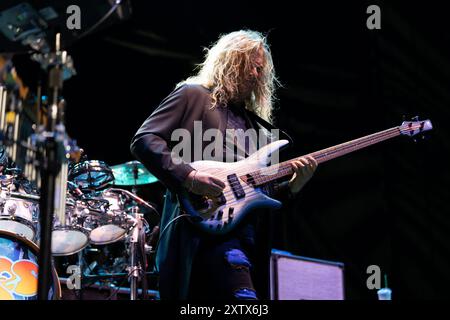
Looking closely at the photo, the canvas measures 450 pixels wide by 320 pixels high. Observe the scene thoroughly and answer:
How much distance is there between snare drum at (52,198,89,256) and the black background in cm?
133

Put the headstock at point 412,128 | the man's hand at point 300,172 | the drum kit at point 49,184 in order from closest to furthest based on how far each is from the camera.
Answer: the drum kit at point 49,184 → the man's hand at point 300,172 → the headstock at point 412,128

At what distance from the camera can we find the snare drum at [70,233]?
15.5 feet

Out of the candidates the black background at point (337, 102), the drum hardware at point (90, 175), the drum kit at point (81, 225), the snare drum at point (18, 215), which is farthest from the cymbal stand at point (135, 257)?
the black background at point (337, 102)

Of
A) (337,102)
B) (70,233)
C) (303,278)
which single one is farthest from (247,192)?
(337,102)

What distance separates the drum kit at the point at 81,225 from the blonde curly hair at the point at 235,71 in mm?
1690

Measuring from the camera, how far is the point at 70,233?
4777mm

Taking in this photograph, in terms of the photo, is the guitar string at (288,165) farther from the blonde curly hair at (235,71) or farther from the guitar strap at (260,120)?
the blonde curly hair at (235,71)

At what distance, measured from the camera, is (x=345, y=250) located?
6457 mm

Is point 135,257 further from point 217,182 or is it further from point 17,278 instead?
point 217,182

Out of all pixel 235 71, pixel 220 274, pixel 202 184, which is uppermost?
pixel 235 71

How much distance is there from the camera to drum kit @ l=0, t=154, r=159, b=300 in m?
4.01

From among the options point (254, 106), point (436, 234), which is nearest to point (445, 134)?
point (436, 234)

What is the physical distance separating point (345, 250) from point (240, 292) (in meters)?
3.91

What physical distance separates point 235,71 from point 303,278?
2.66 m
